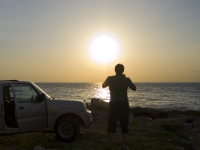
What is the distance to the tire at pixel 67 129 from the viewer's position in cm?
899

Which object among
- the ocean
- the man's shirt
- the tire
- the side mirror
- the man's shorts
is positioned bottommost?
the ocean

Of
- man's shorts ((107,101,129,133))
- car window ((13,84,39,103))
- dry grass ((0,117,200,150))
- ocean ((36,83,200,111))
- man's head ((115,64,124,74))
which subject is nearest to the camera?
man's shorts ((107,101,129,133))

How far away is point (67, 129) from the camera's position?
9070 millimetres

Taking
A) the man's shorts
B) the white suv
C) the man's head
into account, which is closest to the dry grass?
the white suv

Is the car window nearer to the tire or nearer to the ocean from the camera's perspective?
the tire

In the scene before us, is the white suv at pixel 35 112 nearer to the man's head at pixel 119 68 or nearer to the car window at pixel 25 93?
the car window at pixel 25 93

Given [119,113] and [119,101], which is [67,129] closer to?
[119,113]

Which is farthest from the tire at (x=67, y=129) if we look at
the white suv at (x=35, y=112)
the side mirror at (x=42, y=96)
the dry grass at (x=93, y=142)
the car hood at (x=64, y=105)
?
the side mirror at (x=42, y=96)

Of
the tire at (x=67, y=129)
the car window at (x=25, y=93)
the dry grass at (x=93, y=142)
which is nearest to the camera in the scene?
the dry grass at (x=93, y=142)

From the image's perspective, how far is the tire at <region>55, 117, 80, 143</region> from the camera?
354 inches

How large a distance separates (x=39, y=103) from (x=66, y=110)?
0.82 meters

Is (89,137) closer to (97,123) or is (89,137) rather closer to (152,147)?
(152,147)

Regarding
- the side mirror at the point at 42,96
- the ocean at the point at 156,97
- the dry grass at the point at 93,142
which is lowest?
the ocean at the point at 156,97

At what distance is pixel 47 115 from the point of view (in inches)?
354
